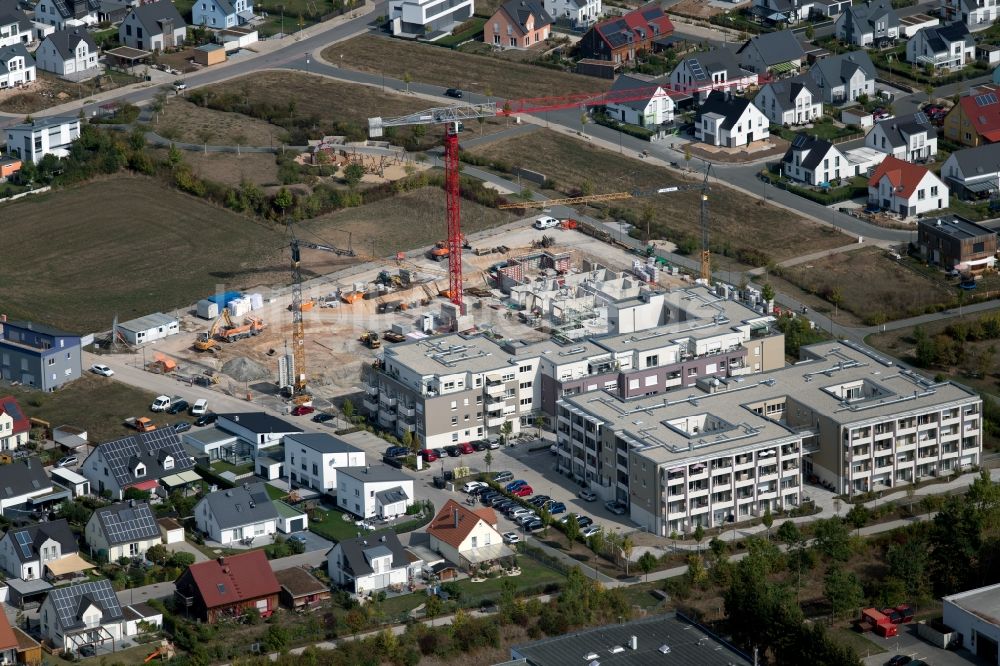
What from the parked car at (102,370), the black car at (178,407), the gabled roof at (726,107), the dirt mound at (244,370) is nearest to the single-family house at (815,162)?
the gabled roof at (726,107)

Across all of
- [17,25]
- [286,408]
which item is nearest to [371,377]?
[286,408]

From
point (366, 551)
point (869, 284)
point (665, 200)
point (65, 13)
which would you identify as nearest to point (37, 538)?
point (366, 551)

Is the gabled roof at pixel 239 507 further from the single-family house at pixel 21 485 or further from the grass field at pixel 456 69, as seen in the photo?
the grass field at pixel 456 69

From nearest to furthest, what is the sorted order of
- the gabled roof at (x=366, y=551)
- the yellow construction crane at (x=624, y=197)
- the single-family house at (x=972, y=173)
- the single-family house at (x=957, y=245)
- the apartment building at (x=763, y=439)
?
the gabled roof at (x=366, y=551) → the apartment building at (x=763, y=439) → the single-family house at (x=957, y=245) → the yellow construction crane at (x=624, y=197) → the single-family house at (x=972, y=173)

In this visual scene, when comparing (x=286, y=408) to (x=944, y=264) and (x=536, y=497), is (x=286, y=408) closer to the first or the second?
(x=536, y=497)

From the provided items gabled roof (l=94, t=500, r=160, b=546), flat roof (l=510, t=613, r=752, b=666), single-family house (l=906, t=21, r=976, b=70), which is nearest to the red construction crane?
single-family house (l=906, t=21, r=976, b=70)

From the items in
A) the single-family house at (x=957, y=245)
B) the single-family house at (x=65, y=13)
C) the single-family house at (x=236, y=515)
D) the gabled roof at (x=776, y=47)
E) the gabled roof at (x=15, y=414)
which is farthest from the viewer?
the single-family house at (x=65, y=13)

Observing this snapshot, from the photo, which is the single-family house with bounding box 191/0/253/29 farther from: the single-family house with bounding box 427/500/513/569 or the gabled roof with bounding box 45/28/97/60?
the single-family house with bounding box 427/500/513/569
